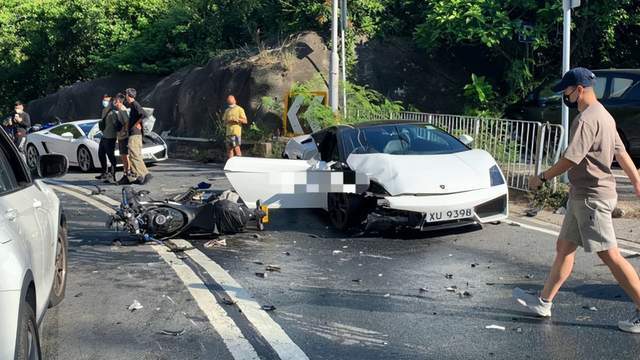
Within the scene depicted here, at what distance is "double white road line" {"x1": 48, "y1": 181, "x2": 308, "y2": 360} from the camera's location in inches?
183

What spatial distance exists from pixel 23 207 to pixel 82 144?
Answer: 1303cm

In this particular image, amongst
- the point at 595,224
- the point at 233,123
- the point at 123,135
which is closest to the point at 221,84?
the point at 233,123

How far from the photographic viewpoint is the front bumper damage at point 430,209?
304 inches

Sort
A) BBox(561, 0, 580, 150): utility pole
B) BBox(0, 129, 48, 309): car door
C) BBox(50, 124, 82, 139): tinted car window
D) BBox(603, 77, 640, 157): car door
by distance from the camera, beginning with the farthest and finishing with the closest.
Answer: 1. BBox(50, 124, 82, 139): tinted car window
2. BBox(603, 77, 640, 157): car door
3. BBox(561, 0, 580, 150): utility pole
4. BBox(0, 129, 48, 309): car door

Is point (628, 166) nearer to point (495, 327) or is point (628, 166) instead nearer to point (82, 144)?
point (495, 327)

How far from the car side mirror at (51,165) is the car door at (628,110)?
1058 centimetres

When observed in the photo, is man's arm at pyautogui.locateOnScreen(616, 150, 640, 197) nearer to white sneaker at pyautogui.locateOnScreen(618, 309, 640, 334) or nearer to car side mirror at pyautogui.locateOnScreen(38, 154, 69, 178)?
white sneaker at pyautogui.locateOnScreen(618, 309, 640, 334)

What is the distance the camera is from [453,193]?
310 inches

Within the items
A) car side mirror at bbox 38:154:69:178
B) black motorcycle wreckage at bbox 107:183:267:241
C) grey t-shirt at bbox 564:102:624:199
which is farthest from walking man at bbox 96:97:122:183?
grey t-shirt at bbox 564:102:624:199

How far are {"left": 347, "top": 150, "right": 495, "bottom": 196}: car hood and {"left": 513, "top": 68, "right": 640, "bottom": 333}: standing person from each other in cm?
279

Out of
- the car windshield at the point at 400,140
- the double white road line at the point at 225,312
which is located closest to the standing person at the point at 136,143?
the car windshield at the point at 400,140

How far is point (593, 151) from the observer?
497 cm

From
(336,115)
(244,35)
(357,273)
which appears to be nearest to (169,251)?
(357,273)

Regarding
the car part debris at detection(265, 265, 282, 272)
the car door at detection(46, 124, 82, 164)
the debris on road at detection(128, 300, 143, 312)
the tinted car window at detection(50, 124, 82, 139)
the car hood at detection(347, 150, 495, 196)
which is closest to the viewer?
the debris on road at detection(128, 300, 143, 312)
